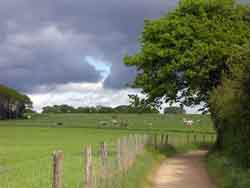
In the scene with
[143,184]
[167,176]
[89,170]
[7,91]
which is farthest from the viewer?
[7,91]

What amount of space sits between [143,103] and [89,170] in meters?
31.0

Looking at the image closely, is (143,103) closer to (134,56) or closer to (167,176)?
(134,56)

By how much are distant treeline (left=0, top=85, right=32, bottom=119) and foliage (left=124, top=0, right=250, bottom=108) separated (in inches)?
3894

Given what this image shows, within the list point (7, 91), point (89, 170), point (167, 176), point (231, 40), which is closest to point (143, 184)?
point (167, 176)

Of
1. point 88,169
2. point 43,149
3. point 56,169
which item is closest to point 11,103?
point 43,149

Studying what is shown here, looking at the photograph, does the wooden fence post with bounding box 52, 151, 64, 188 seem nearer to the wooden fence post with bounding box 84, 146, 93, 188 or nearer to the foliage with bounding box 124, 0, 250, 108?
the wooden fence post with bounding box 84, 146, 93, 188

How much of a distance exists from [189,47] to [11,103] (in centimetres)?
11026

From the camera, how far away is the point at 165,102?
42531 millimetres

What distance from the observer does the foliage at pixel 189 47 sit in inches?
1505

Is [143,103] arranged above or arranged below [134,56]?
below

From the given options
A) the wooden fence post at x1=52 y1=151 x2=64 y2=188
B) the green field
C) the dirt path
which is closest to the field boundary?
the wooden fence post at x1=52 y1=151 x2=64 y2=188

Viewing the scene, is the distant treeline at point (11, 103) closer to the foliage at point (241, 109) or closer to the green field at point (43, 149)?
the green field at point (43, 149)

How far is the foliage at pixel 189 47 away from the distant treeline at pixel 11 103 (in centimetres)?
9891

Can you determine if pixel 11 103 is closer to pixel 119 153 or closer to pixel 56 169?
pixel 119 153
